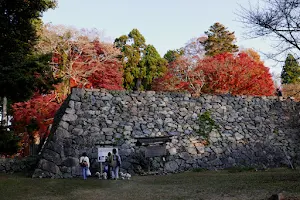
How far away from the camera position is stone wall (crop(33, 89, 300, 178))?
1103 centimetres

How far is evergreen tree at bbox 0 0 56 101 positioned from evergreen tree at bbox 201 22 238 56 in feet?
67.1

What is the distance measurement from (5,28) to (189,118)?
27.0ft

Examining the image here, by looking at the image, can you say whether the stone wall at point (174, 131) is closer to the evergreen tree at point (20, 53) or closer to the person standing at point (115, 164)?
the person standing at point (115, 164)

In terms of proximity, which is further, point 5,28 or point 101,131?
point 101,131

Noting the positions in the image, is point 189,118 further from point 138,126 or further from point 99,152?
point 99,152

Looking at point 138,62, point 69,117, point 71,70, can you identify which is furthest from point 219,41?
point 69,117

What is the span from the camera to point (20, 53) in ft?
23.1

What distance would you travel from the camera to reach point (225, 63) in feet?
64.2

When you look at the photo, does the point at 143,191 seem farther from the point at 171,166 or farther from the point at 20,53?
the point at 171,166

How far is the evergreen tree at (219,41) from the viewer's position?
27000 mm

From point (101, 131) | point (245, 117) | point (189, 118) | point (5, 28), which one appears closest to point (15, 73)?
point (5, 28)

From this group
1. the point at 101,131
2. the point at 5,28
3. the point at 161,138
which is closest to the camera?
the point at 5,28

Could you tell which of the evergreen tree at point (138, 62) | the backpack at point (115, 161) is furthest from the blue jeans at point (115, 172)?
the evergreen tree at point (138, 62)

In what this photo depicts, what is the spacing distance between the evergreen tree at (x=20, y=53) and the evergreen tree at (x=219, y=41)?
20.5m
